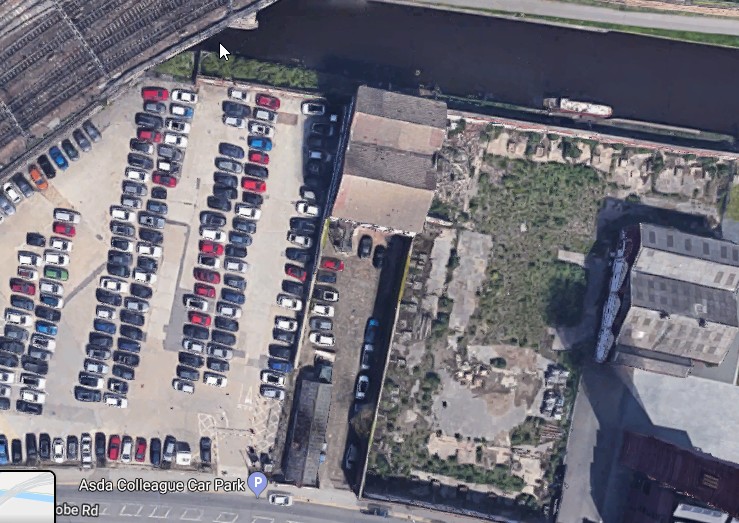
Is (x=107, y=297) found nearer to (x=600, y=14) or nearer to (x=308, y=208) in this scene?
(x=308, y=208)

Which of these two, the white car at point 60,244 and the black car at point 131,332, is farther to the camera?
the black car at point 131,332

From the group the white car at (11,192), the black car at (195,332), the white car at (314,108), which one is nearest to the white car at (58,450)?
the black car at (195,332)

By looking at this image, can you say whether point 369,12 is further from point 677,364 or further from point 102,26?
point 677,364

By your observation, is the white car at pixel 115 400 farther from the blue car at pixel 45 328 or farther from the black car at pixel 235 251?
the black car at pixel 235 251

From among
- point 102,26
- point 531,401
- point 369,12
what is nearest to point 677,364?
point 531,401

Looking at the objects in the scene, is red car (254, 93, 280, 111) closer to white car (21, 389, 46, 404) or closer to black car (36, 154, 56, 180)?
black car (36, 154, 56, 180)

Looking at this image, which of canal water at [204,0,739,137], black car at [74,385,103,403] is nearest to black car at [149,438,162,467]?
black car at [74,385,103,403]
